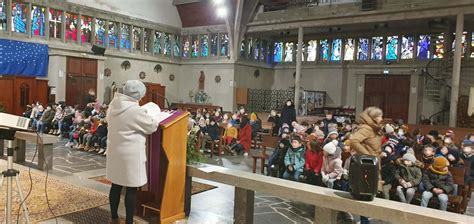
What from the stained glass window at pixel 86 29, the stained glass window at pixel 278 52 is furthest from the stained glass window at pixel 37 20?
the stained glass window at pixel 278 52

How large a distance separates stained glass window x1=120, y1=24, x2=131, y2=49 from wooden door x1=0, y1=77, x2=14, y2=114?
6.47 meters

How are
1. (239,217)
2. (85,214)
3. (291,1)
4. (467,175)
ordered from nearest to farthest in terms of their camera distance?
(239,217), (85,214), (467,175), (291,1)

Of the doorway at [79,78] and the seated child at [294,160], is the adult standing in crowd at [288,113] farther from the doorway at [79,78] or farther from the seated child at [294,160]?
the doorway at [79,78]

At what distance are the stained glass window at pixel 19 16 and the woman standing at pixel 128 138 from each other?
1550 cm

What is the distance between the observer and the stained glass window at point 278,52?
957 inches

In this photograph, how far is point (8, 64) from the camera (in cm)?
1557

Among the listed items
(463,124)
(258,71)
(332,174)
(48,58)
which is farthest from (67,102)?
(463,124)

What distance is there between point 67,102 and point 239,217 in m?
15.3

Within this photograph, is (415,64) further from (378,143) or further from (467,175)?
(378,143)

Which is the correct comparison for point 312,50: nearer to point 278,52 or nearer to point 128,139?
point 278,52

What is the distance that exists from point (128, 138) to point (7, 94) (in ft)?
47.5

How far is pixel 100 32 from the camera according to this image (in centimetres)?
1975

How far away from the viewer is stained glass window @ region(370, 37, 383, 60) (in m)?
20.6

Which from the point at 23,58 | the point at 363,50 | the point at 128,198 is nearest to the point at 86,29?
the point at 23,58
